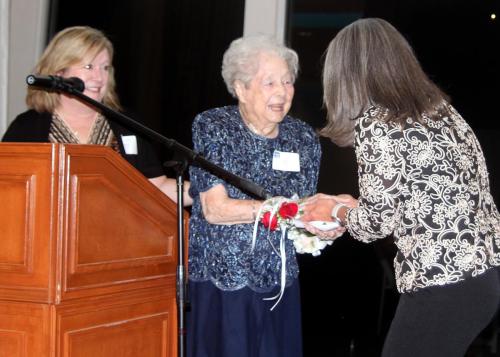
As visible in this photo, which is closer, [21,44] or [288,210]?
[288,210]

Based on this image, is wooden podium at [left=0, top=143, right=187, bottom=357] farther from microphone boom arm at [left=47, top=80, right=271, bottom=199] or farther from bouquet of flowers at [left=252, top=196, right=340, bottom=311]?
bouquet of flowers at [left=252, top=196, right=340, bottom=311]

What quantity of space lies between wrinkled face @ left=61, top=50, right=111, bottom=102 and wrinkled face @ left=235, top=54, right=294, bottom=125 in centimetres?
76

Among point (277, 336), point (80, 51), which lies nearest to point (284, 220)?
point (277, 336)

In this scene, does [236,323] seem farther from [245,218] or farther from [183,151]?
[183,151]

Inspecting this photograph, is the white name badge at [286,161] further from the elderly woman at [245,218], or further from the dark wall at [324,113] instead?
the dark wall at [324,113]

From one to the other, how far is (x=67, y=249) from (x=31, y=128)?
3.85ft

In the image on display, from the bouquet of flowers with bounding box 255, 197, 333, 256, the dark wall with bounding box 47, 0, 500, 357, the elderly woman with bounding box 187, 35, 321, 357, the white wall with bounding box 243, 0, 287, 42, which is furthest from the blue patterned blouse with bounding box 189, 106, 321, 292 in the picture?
the white wall with bounding box 243, 0, 287, 42

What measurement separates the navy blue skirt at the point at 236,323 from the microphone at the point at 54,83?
1.03 m

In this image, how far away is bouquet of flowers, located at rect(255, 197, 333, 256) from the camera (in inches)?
127

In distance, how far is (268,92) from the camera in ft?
11.6

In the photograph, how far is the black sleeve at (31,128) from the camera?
3871 mm

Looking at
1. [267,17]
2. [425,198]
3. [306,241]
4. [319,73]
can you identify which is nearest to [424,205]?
[425,198]

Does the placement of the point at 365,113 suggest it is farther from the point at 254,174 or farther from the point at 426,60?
the point at 426,60

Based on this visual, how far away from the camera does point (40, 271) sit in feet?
9.43
